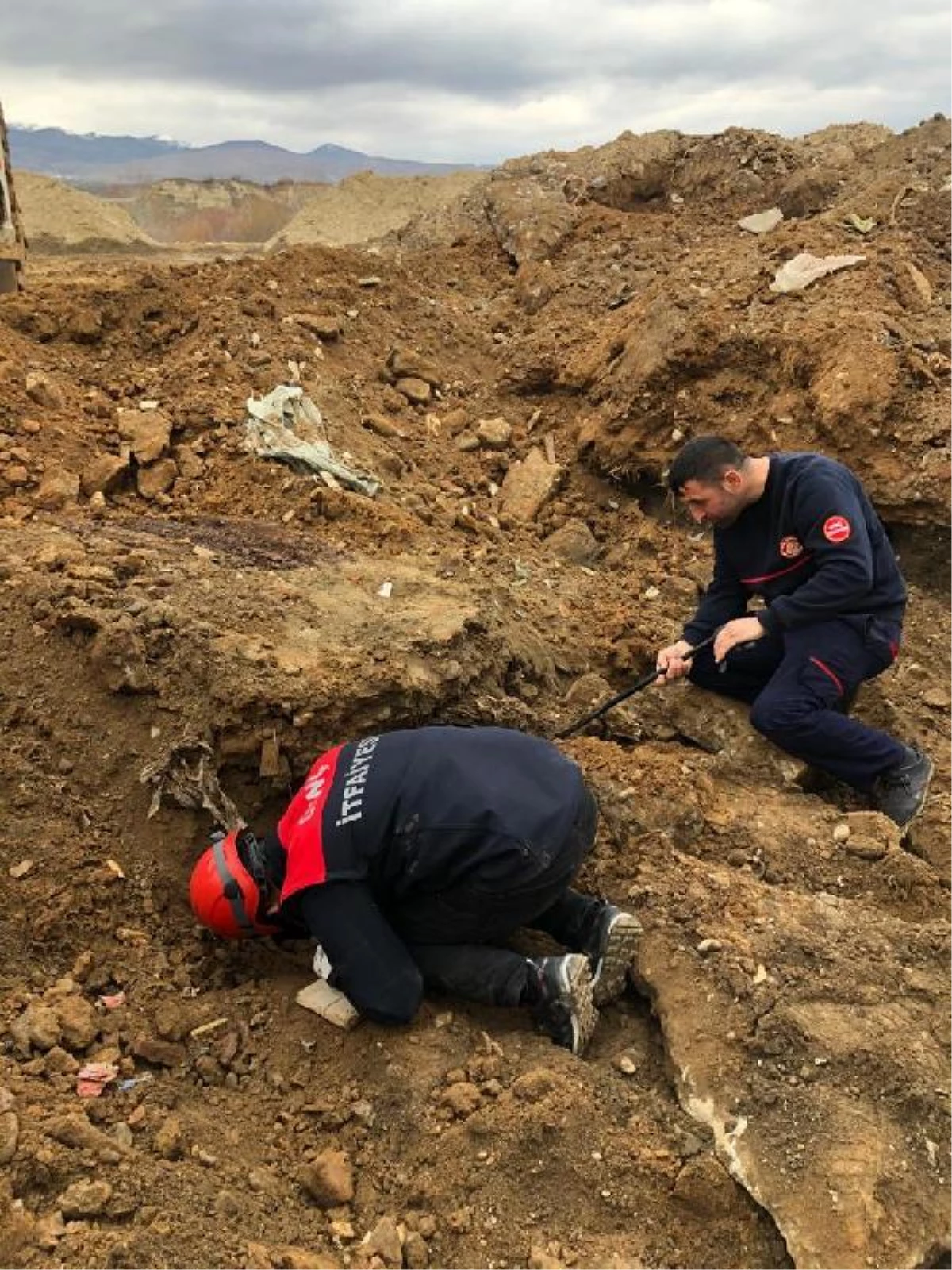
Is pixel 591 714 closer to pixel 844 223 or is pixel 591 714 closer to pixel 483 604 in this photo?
pixel 483 604

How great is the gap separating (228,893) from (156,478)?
3.34 metres

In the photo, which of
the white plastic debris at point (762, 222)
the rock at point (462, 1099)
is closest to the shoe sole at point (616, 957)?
the rock at point (462, 1099)

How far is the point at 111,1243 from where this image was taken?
2.34 m

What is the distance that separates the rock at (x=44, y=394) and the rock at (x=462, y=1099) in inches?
183

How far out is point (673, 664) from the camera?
477 cm

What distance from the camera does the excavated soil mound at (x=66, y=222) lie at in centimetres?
2000

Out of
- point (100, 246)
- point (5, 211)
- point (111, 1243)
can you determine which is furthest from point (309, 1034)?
point (100, 246)

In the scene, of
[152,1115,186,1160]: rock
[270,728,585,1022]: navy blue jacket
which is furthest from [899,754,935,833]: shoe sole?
[152,1115,186,1160]: rock

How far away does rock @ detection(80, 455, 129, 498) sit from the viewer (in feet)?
18.6

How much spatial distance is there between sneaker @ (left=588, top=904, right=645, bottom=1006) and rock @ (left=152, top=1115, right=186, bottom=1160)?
1.30 m

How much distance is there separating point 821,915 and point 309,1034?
1718mm

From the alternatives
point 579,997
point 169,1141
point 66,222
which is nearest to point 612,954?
point 579,997

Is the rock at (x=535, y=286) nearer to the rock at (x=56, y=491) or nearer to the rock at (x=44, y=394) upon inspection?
the rock at (x=44, y=394)

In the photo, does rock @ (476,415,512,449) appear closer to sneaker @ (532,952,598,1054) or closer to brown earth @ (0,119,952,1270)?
brown earth @ (0,119,952,1270)
